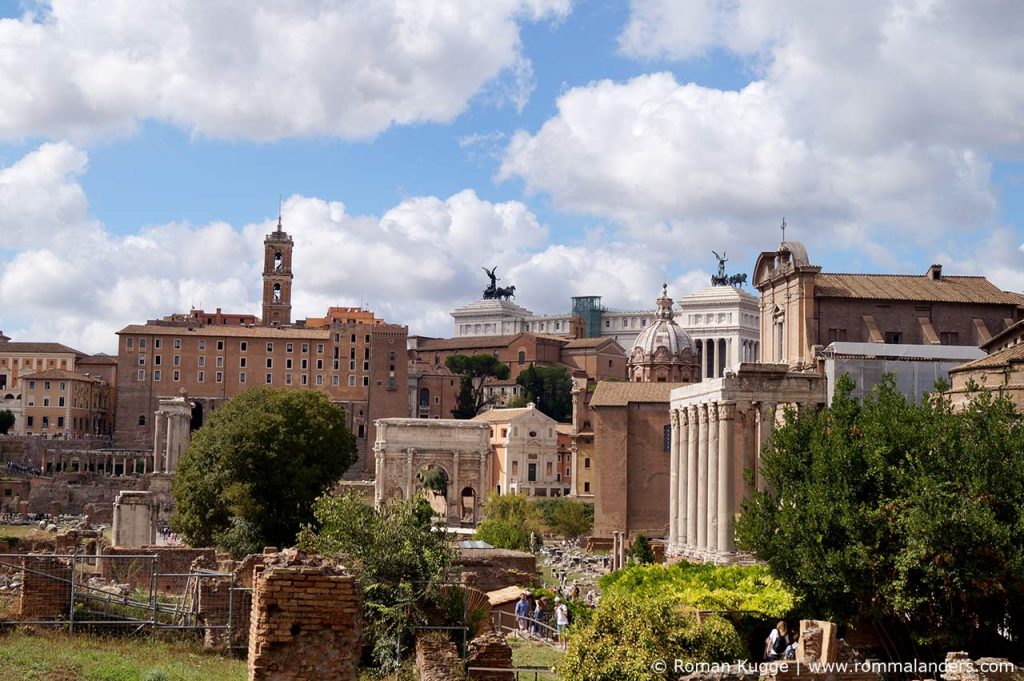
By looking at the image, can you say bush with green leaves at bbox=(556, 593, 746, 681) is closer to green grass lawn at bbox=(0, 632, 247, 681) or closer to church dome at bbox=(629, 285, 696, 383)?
green grass lawn at bbox=(0, 632, 247, 681)

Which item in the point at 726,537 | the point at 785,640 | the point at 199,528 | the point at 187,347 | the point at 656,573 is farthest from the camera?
the point at 187,347

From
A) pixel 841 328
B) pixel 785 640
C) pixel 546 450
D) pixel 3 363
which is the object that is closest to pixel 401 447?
pixel 546 450

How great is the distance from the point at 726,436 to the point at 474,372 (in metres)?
76.5

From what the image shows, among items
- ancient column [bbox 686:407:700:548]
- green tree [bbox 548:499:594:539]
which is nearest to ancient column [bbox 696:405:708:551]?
ancient column [bbox 686:407:700:548]

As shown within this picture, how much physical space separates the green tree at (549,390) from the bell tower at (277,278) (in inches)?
752

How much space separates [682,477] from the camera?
37719 millimetres

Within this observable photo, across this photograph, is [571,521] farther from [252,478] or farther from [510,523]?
[252,478]

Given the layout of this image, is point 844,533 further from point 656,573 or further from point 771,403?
point 771,403

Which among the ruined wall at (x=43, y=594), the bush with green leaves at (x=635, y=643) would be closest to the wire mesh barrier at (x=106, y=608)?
the ruined wall at (x=43, y=594)

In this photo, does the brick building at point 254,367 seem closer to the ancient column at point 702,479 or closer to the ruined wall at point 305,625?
the ancient column at point 702,479

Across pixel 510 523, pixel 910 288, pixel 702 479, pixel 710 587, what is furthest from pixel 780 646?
pixel 510 523

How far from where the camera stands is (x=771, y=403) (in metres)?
33.3

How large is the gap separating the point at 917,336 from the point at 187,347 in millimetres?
62440

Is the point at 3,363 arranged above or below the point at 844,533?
above
